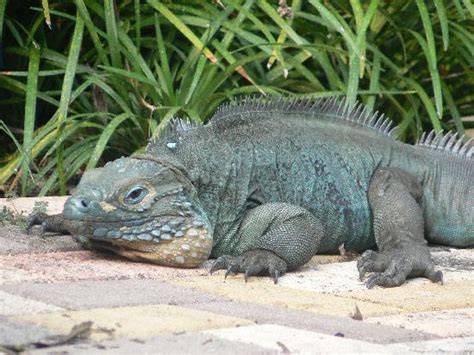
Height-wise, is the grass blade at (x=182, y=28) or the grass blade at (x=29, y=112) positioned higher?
the grass blade at (x=182, y=28)

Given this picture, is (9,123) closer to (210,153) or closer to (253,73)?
(253,73)

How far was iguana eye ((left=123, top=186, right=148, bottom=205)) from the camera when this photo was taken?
6383mm

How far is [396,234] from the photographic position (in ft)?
23.0

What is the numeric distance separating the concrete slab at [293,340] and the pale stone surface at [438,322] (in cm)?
58

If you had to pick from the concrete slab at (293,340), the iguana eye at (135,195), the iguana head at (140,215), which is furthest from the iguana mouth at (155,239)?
the concrete slab at (293,340)

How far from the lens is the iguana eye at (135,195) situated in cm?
638

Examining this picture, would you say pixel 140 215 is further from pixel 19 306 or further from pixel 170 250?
pixel 19 306

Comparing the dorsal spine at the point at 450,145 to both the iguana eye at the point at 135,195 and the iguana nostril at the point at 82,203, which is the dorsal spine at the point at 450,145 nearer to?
the iguana eye at the point at 135,195

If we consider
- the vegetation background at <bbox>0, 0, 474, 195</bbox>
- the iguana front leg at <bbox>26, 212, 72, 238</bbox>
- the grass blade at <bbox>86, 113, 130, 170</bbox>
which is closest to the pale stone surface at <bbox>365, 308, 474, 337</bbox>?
the iguana front leg at <bbox>26, 212, 72, 238</bbox>

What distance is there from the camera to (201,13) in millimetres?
9477

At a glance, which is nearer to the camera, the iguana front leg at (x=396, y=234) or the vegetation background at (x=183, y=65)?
the iguana front leg at (x=396, y=234)

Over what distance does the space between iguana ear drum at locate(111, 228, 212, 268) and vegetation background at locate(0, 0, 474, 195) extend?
2.20 m

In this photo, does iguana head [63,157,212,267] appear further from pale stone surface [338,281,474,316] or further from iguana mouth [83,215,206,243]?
pale stone surface [338,281,474,316]

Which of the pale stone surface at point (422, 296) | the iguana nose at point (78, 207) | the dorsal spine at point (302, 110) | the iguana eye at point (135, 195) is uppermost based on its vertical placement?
the dorsal spine at point (302, 110)
